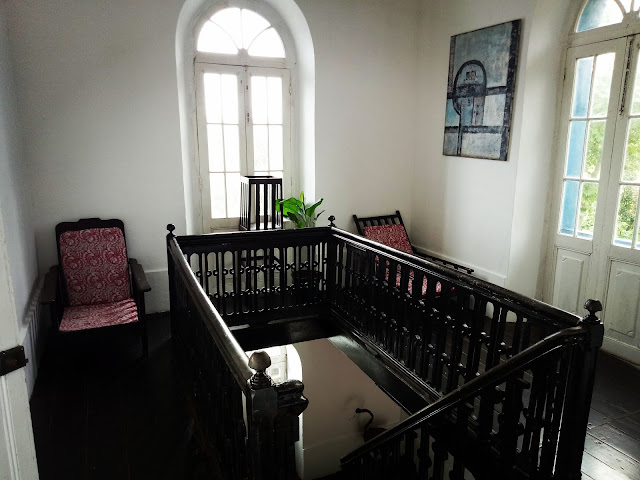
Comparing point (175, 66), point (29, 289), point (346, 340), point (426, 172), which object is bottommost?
point (346, 340)

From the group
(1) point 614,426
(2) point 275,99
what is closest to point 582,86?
(1) point 614,426

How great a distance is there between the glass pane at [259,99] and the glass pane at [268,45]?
284mm

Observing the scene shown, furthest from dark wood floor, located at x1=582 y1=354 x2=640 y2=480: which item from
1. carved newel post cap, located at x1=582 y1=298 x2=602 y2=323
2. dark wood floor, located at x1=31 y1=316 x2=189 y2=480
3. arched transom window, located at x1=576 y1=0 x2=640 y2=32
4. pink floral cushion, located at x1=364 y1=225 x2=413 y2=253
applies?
arched transom window, located at x1=576 y1=0 x2=640 y2=32

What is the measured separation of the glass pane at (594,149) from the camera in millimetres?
4344

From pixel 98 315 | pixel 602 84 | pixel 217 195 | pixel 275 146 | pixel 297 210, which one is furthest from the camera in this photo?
pixel 275 146

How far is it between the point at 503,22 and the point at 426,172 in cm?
186

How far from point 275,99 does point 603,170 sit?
353 centimetres

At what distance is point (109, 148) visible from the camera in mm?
4602

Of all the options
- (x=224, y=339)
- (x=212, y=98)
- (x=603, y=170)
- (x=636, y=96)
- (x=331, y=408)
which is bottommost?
(x=331, y=408)

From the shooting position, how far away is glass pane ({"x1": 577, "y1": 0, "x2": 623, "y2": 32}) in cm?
413

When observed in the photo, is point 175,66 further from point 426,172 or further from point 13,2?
point 426,172

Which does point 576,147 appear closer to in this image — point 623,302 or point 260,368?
point 623,302

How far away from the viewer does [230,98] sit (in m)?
5.45

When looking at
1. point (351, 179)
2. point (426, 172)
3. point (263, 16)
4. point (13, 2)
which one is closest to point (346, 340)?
point (351, 179)
